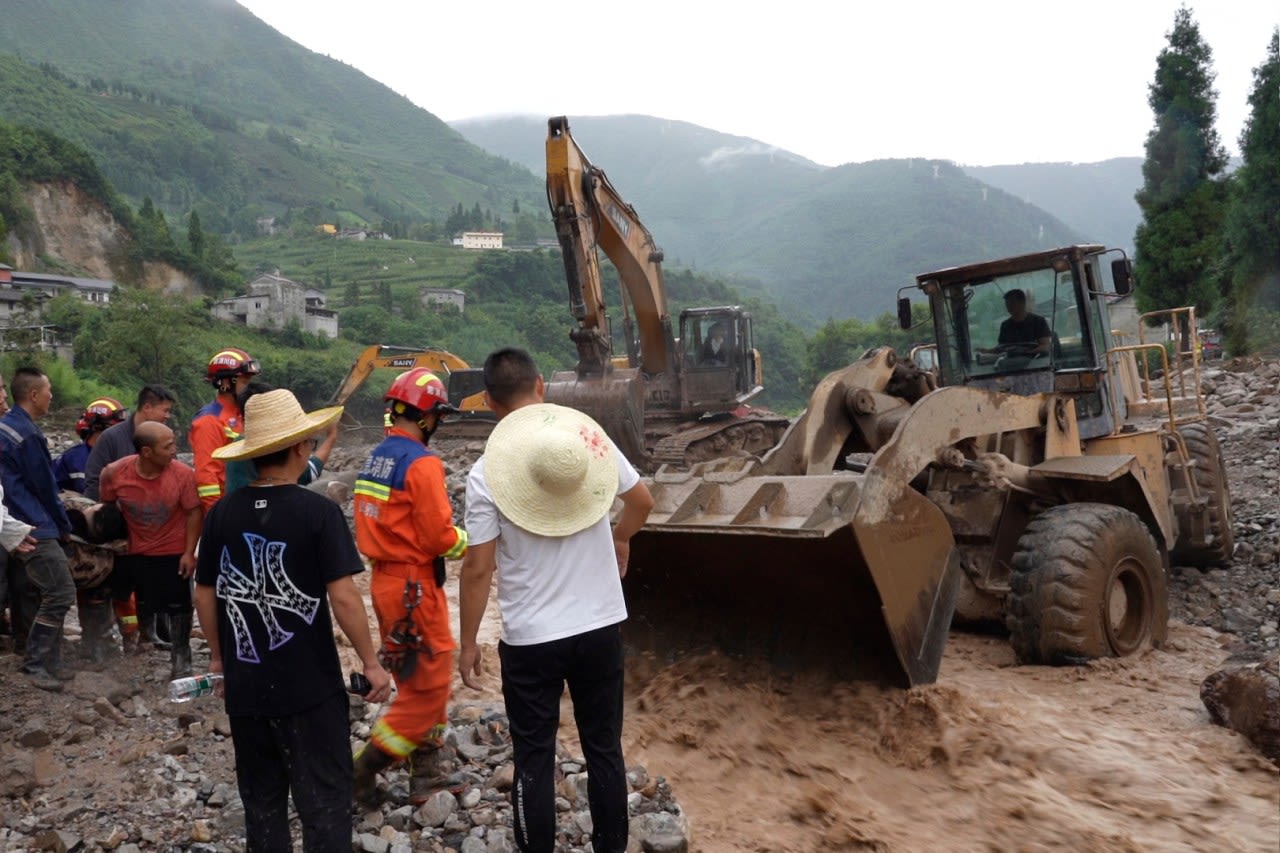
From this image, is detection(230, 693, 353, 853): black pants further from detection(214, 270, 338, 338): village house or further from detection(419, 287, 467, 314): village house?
detection(419, 287, 467, 314): village house

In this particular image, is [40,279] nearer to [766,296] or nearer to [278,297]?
[278,297]

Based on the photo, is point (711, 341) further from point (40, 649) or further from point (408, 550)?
point (408, 550)

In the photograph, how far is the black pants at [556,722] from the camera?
3.35m

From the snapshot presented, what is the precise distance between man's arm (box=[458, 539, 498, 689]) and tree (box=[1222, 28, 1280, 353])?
30277mm

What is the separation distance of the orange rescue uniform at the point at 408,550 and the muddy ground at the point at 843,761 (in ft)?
2.63

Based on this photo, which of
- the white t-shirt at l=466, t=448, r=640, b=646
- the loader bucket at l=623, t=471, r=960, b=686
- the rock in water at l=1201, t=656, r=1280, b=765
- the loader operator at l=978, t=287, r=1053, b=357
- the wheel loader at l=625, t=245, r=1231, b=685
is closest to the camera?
the white t-shirt at l=466, t=448, r=640, b=646

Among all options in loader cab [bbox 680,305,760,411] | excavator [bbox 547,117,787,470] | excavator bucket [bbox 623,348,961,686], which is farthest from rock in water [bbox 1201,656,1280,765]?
loader cab [bbox 680,305,760,411]

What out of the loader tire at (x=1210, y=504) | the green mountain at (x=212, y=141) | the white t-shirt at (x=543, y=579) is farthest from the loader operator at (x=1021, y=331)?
the green mountain at (x=212, y=141)

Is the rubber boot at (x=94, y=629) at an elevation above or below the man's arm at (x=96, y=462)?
below

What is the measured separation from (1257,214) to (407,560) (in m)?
33.2

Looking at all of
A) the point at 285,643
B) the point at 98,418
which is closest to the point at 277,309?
the point at 98,418

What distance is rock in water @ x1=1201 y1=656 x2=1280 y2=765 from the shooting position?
15.2ft

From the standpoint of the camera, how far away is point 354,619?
3088 mm

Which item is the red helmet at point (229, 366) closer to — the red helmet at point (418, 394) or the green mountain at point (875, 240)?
the red helmet at point (418, 394)
